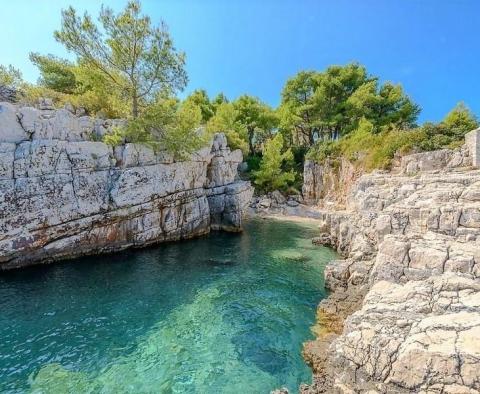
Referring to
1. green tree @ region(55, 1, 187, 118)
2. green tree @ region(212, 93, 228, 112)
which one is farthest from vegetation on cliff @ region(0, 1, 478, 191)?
green tree @ region(212, 93, 228, 112)

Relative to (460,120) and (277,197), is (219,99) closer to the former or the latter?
(277,197)

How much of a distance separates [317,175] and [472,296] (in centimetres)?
3446

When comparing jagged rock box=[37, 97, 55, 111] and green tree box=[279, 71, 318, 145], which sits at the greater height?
green tree box=[279, 71, 318, 145]

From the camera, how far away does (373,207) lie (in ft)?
53.3

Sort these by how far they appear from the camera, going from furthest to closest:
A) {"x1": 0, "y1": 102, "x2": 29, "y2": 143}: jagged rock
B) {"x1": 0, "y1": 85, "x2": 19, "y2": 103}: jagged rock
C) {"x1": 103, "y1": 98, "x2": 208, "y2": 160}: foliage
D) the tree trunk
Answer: the tree trunk
{"x1": 0, "y1": 85, "x2": 19, "y2": 103}: jagged rock
{"x1": 103, "y1": 98, "x2": 208, "y2": 160}: foliage
{"x1": 0, "y1": 102, "x2": 29, "y2": 143}: jagged rock

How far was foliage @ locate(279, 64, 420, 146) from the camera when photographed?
41.5 m

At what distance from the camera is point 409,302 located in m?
8.07

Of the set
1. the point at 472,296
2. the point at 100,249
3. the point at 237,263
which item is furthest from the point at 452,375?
the point at 100,249

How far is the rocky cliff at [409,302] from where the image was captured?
600cm

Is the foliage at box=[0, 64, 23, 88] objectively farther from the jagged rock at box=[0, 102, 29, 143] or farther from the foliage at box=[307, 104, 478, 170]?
the foliage at box=[307, 104, 478, 170]

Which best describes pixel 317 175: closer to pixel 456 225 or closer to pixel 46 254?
pixel 456 225

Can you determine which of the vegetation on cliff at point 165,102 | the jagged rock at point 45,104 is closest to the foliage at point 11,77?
the vegetation on cliff at point 165,102

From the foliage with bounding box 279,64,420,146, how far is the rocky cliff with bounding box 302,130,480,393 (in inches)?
1146

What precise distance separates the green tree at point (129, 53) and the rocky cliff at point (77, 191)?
4.39m
